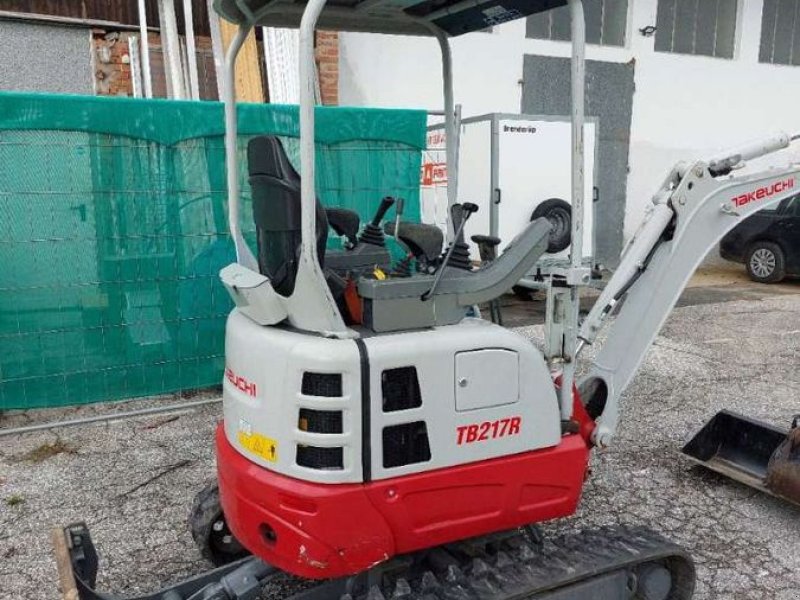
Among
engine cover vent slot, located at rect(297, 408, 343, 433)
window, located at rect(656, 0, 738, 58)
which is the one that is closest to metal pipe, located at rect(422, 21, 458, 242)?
engine cover vent slot, located at rect(297, 408, 343, 433)

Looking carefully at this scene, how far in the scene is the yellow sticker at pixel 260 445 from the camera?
103 inches

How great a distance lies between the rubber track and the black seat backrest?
3.95ft

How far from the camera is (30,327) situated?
5.28 meters

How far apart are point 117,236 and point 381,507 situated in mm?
3656

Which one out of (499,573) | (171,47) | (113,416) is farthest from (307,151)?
(171,47)

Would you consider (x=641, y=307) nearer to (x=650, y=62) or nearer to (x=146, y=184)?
(x=146, y=184)

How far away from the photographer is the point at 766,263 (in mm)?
12742

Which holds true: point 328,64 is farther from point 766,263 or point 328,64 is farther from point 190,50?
point 766,263

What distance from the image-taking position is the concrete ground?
3.65 meters

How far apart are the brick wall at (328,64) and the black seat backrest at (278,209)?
24.1ft

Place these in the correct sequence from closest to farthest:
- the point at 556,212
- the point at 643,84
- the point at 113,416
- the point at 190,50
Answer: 1. the point at 113,416
2. the point at 190,50
3. the point at 556,212
4. the point at 643,84

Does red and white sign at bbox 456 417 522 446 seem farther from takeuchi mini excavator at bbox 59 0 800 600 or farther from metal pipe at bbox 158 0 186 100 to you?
metal pipe at bbox 158 0 186 100

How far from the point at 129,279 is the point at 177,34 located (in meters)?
4.92

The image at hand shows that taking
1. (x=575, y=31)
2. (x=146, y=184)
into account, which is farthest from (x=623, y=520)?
(x=146, y=184)
